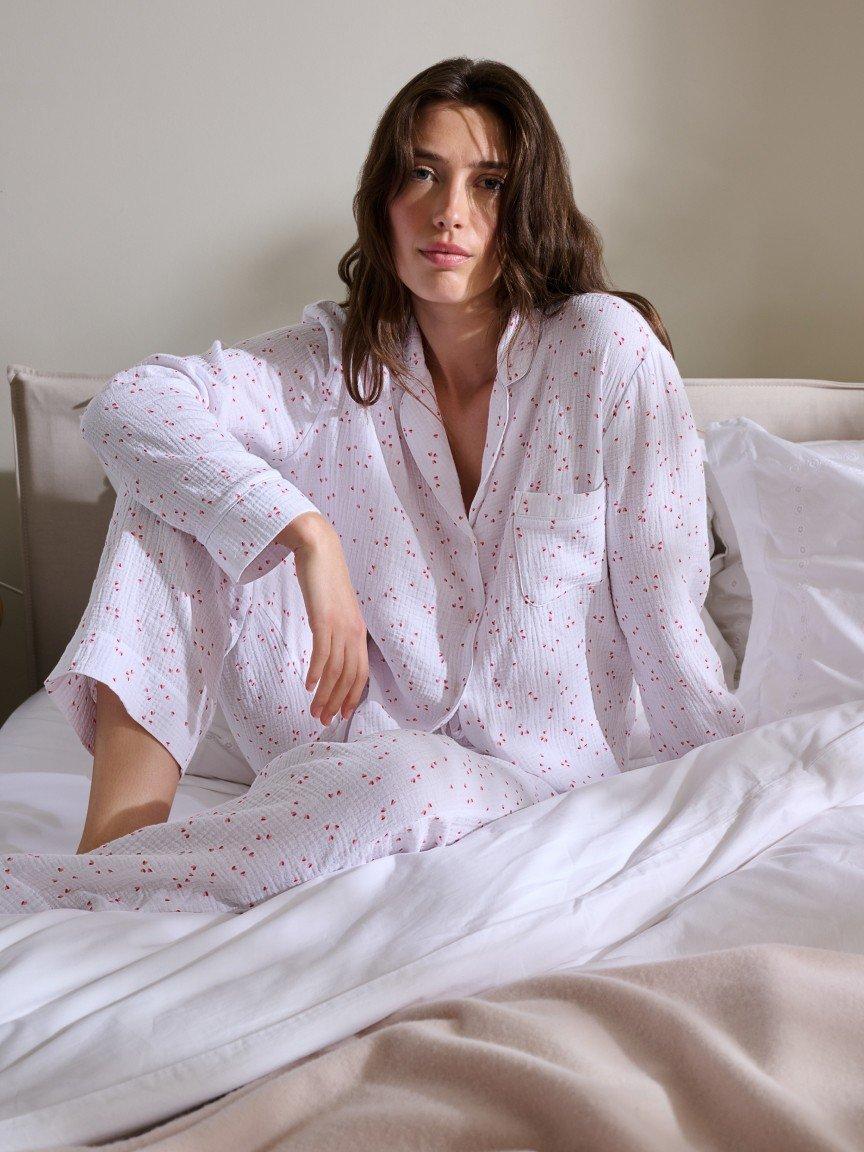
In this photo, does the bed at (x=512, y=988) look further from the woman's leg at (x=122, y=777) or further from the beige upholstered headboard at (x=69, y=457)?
the beige upholstered headboard at (x=69, y=457)

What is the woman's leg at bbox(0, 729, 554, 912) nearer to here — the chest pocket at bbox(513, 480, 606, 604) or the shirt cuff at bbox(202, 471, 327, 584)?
the shirt cuff at bbox(202, 471, 327, 584)

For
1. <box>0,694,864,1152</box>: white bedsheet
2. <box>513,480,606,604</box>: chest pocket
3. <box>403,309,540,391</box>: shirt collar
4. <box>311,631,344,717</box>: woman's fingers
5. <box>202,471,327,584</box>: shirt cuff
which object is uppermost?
<box>403,309,540,391</box>: shirt collar

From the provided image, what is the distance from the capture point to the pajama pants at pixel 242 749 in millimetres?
914

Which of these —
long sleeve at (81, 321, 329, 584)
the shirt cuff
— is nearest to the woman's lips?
long sleeve at (81, 321, 329, 584)

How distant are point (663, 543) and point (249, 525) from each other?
0.48 m

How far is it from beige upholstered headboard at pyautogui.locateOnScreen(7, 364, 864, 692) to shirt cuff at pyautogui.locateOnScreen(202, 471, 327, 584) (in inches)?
28.5

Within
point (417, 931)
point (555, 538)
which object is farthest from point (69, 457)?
point (417, 931)

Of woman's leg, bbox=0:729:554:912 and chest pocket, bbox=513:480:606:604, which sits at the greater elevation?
chest pocket, bbox=513:480:606:604

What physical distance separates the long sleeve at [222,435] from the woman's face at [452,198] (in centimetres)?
19

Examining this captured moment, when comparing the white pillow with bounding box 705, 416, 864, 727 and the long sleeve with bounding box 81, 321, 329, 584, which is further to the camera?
the white pillow with bounding box 705, 416, 864, 727

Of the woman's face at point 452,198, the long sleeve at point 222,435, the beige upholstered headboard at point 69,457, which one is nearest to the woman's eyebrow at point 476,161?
the woman's face at point 452,198

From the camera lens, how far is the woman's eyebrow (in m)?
1.30

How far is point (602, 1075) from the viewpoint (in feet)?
1.94

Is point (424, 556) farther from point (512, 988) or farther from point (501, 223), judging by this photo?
point (512, 988)
